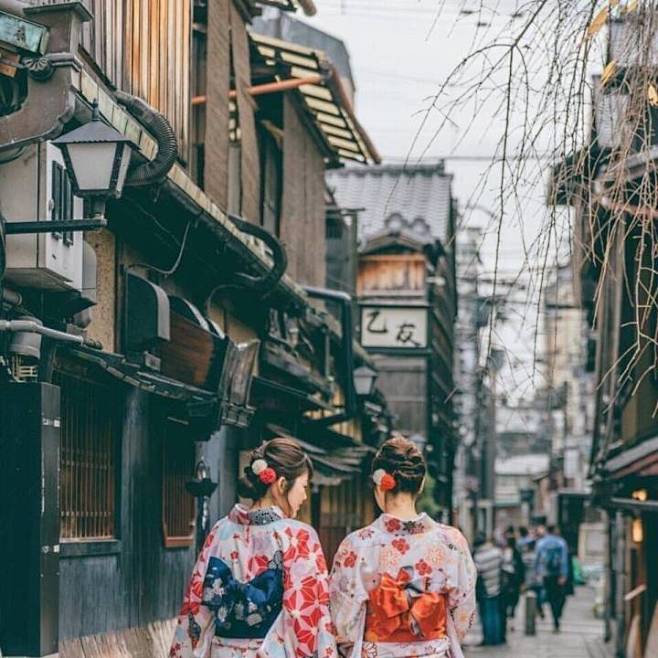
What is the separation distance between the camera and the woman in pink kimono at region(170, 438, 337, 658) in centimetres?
838

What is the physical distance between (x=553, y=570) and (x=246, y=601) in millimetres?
23958

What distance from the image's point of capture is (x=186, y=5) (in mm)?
13164

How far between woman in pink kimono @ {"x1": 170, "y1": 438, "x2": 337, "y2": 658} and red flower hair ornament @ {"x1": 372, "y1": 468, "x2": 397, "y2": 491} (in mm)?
354

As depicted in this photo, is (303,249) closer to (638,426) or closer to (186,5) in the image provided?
(638,426)

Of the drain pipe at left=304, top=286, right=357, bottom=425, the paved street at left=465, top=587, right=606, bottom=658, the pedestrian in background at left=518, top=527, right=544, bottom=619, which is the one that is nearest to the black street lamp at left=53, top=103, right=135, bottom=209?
the drain pipe at left=304, top=286, right=357, bottom=425

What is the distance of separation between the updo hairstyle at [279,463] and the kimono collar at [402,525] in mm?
558

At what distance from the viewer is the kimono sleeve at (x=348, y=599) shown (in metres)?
8.64

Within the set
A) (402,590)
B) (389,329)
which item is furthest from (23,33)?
(389,329)

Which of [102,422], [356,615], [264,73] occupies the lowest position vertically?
[356,615]

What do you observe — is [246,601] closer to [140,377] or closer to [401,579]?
[401,579]

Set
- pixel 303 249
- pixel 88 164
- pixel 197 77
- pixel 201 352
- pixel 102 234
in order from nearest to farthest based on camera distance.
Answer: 1. pixel 88 164
2. pixel 102 234
3. pixel 201 352
4. pixel 197 77
5. pixel 303 249


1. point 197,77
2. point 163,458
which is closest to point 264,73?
point 197,77

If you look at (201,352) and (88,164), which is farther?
(201,352)

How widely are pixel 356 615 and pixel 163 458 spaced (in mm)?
4566
